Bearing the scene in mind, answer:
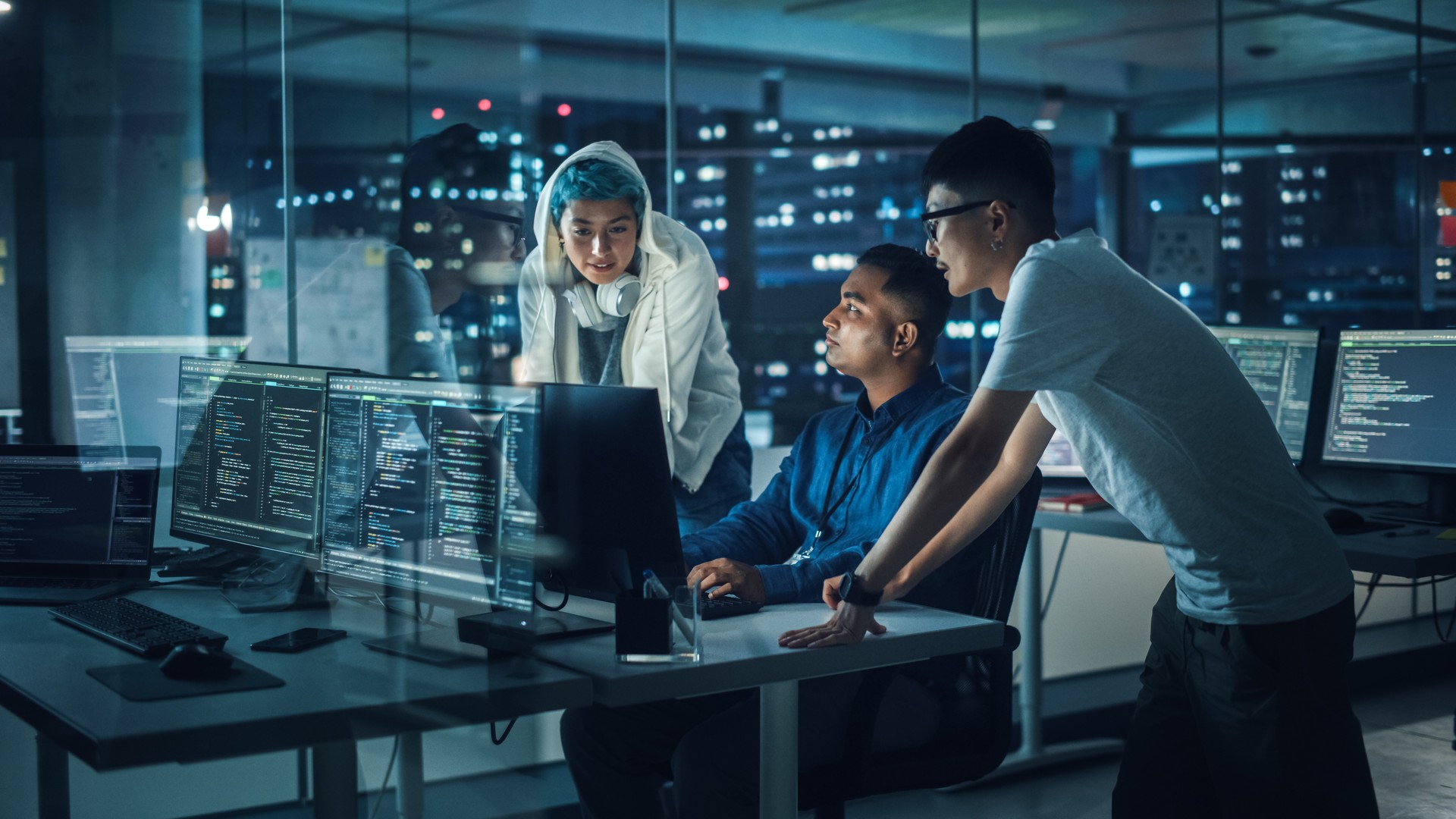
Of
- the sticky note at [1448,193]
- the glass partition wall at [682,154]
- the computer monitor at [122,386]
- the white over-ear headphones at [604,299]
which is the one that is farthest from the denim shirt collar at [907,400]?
the sticky note at [1448,193]

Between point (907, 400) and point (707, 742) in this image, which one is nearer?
point (707, 742)

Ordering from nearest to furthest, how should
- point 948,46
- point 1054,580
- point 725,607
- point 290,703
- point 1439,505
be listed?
point 290,703, point 725,607, point 1439,505, point 1054,580, point 948,46

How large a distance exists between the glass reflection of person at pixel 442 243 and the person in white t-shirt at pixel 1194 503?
109 centimetres

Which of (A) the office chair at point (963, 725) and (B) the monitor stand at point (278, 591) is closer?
(A) the office chair at point (963, 725)

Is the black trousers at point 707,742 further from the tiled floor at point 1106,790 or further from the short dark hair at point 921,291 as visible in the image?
the tiled floor at point 1106,790

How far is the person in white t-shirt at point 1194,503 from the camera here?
1.67 m

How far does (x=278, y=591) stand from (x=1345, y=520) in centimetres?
234

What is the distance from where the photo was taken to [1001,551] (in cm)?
209

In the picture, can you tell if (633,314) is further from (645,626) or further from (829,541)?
(645,626)

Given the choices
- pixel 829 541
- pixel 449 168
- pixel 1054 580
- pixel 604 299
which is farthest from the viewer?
pixel 1054 580

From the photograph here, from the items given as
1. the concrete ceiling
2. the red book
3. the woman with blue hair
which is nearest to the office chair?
the woman with blue hair

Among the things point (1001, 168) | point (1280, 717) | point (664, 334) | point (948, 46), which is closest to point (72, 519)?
point (664, 334)

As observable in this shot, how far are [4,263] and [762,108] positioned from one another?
2670 millimetres

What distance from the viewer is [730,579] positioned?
1.99m
